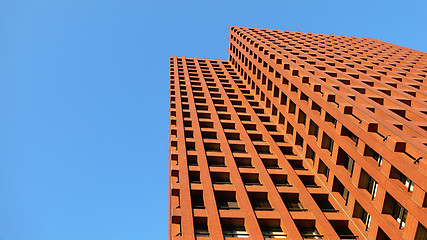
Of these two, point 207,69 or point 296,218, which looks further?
point 207,69

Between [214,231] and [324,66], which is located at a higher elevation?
[324,66]

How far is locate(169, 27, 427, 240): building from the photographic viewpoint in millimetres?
21141

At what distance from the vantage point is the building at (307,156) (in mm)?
21141

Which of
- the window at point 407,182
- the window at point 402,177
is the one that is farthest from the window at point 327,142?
the window at point 407,182

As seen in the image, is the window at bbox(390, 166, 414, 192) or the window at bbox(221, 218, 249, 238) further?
the window at bbox(221, 218, 249, 238)

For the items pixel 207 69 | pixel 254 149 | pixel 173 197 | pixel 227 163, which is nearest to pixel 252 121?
pixel 254 149

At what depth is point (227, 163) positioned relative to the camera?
104 feet

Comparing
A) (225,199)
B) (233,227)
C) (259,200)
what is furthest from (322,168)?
(233,227)

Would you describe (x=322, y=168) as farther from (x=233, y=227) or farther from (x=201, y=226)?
→ (x=201, y=226)

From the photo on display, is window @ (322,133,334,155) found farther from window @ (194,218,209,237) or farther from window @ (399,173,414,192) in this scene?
window @ (194,218,209,237)

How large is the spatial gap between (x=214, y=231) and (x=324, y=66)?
28.2m

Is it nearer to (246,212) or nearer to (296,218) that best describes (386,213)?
(296,218)

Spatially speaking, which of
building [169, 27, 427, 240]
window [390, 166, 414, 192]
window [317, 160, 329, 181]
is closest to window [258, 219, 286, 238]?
building [169, 27, 427, 240]

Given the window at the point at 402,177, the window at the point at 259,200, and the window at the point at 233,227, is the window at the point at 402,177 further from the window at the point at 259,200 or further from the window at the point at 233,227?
the window at the point at 233,227
